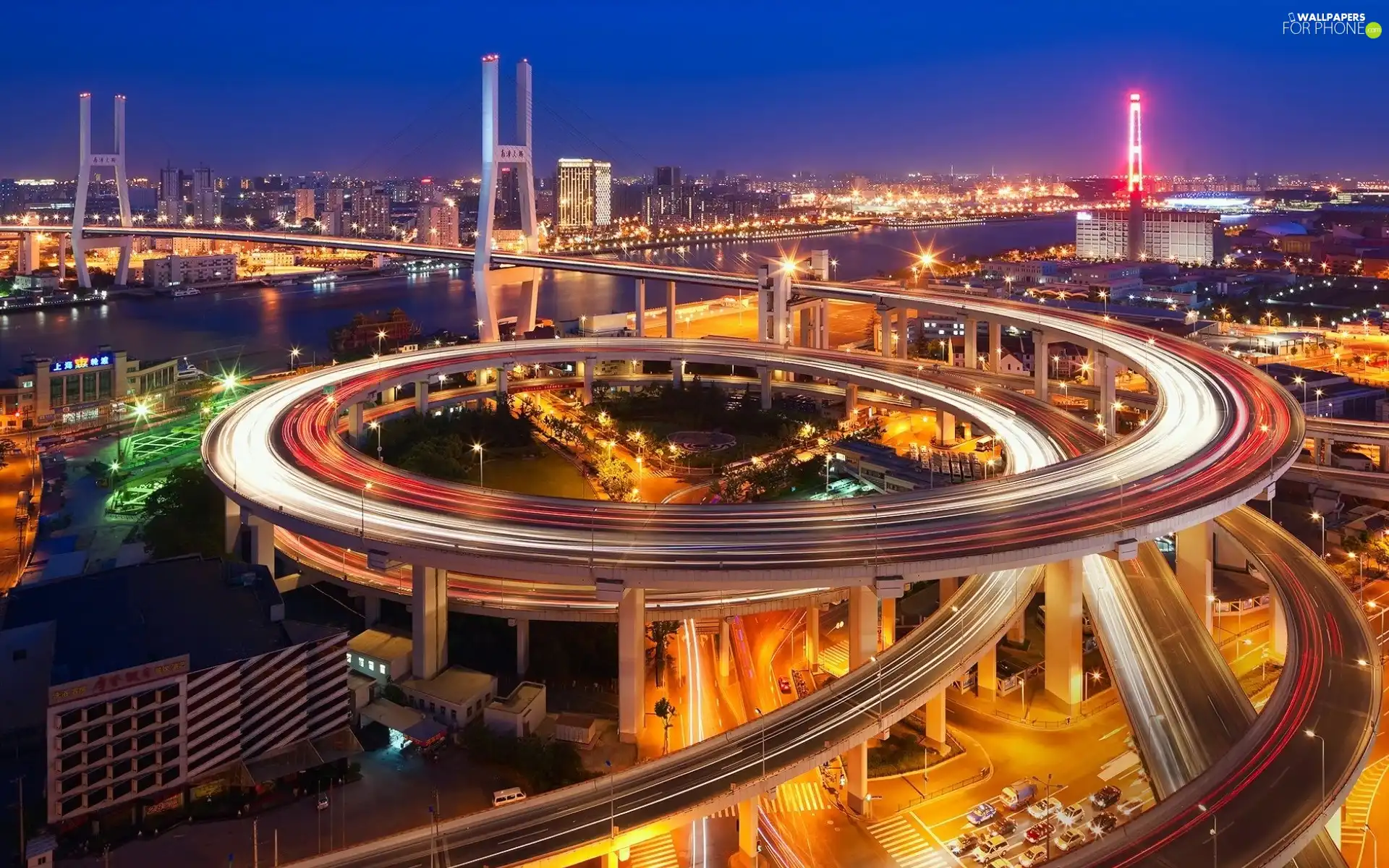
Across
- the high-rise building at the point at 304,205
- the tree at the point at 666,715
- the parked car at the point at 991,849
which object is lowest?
the parked car at the point at 991,849

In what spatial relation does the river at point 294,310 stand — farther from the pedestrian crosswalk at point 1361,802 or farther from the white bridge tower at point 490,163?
the pedestrian crosswalk at point 1361,802

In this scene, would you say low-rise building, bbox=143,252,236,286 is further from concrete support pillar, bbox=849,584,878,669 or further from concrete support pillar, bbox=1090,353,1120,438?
concrete support pillar, bbox=849,584,878,669

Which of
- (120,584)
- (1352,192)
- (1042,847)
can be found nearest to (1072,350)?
(1042,847)

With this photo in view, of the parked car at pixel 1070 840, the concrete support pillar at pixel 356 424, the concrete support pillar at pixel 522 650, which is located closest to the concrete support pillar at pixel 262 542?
the concrete support pillar at pixel 522 650

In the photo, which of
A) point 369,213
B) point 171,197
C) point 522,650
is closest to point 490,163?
point 522,650

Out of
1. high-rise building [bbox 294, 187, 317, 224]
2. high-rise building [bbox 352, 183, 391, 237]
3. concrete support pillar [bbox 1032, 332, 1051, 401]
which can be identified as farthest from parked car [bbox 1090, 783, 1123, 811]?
high-rise building [bbox 294, 187, 317, 224]

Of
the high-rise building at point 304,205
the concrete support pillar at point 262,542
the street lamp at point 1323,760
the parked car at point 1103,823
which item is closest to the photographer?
the street lamp at point 1323,760
